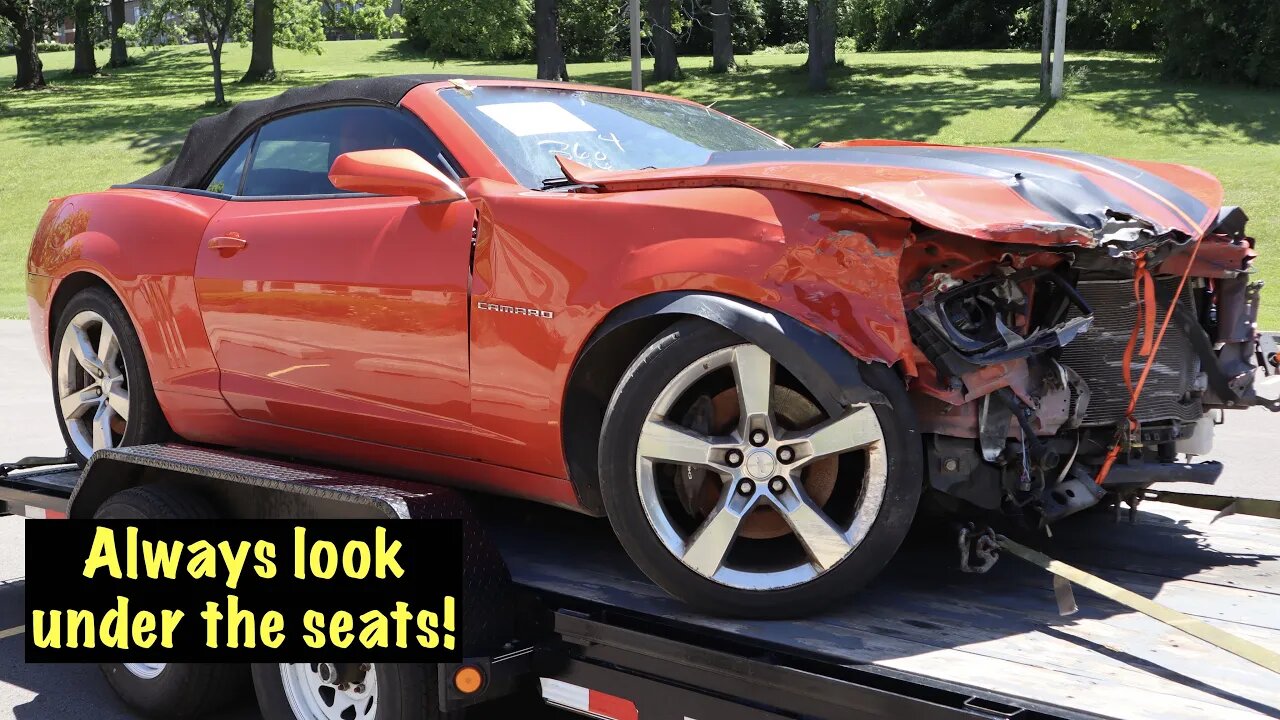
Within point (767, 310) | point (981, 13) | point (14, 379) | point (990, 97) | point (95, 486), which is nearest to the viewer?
point (767, 310)

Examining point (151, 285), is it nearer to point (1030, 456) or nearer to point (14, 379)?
point (1030, 456)

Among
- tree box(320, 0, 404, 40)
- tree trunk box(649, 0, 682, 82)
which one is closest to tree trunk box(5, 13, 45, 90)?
tree box(320, 0, 404, 40)

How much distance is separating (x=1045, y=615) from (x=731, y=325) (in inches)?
39.9

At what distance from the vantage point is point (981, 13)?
45.8m

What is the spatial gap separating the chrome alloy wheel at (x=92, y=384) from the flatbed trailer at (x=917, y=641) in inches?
49.3

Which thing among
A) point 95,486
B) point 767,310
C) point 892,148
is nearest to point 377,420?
point 95,486

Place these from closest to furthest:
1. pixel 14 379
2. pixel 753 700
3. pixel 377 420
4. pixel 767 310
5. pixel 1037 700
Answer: pixel 1037 700 → pixel 753 700 → pixel 767 310 → pixel 377 420 → pixel 14 379

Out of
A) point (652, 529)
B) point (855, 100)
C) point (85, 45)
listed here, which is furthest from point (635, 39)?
point (85, 45)

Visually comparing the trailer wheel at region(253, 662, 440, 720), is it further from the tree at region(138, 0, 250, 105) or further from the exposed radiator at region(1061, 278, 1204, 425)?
the tree at region(138, 0, 250, 105)

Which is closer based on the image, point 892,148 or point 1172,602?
point 1172,602

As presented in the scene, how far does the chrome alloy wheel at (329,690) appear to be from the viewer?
3.39 metres

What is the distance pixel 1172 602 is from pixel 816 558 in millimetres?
926

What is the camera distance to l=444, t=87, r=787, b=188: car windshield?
3885 mm

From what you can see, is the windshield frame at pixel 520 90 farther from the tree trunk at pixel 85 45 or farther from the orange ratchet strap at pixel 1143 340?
the tree trunk at pixel 85 45
